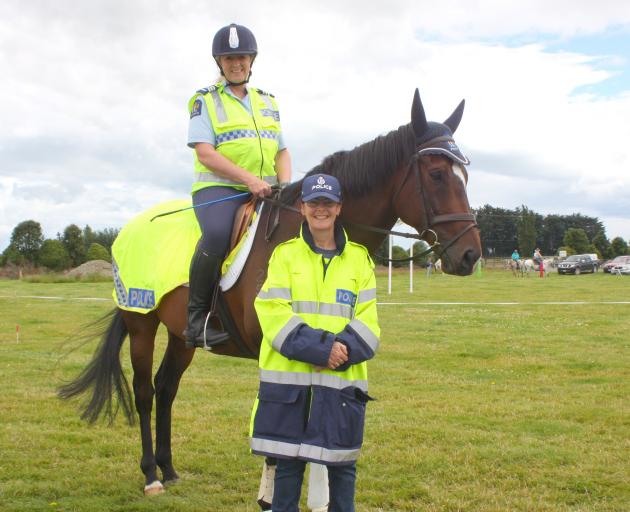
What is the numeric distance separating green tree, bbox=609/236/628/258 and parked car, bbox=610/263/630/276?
110ft

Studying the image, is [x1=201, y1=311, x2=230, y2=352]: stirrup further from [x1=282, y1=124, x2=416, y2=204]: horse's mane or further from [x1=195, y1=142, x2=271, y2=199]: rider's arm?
[x1=282, y1=124, x2=416, y2=204]: horse's mane

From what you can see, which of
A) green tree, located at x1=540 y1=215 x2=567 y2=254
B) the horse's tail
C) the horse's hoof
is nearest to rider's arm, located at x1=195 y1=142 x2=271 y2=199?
the horse's tail

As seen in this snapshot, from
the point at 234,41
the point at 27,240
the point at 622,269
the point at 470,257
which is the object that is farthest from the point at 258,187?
the point at 27,240

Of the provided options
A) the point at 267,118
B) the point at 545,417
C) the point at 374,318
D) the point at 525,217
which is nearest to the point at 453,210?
the point at 374,318

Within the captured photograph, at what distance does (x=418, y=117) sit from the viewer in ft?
Result: 12.5

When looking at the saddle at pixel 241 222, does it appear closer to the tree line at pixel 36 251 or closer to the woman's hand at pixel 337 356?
the woman's hand at pixel 337 356

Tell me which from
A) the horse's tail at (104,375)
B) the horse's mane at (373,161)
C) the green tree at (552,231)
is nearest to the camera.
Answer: the horse's mane at (373,161)

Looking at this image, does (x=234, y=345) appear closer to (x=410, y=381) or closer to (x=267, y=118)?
(x=267, y=118)

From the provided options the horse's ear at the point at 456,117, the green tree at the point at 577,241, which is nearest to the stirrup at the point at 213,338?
the horse's ear at the point at 456,117

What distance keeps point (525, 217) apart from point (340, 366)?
73.0 metres

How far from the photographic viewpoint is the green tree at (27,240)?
48.1 metres

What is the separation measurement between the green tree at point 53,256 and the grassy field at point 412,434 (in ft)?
124

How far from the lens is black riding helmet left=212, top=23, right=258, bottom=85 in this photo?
4176 millimetres

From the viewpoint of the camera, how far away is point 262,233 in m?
4.12
